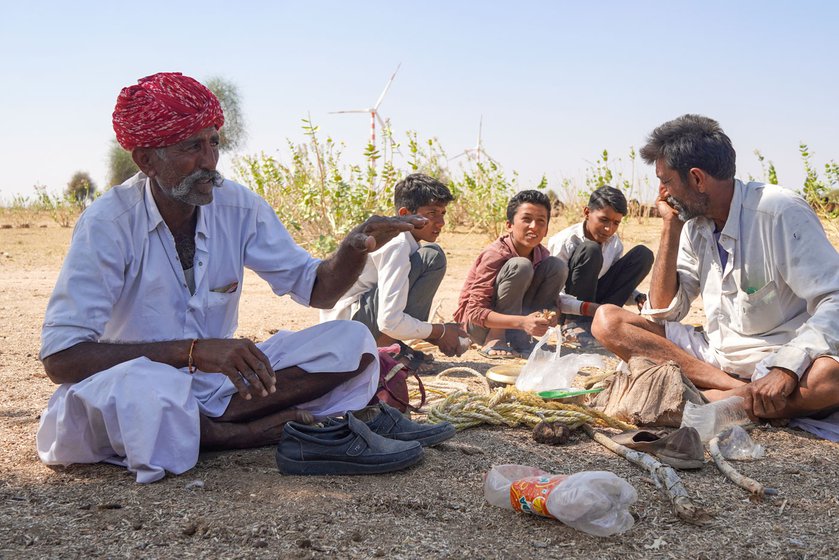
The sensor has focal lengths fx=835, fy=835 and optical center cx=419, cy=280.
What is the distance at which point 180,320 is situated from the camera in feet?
10.5

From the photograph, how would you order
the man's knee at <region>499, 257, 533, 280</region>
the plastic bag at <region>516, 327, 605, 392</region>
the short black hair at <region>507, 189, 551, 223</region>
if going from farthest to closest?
the short black hair at <region>507, 189, 551, 223</region> < the man's knee at <region>499, 257, 533, 280</region> < the plastic bag at <region>516, 327, 605, 392</region>

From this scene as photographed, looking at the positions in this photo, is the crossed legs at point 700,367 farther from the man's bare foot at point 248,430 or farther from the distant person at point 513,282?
the man's bare foot at point 248,430

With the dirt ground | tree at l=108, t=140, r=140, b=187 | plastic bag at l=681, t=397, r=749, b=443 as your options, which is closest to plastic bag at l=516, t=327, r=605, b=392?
the dirt ground

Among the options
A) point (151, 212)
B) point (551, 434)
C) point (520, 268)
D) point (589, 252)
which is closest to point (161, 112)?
point (151, 212)

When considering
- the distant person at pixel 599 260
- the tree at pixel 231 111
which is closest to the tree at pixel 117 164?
the tree at pixel 231 111

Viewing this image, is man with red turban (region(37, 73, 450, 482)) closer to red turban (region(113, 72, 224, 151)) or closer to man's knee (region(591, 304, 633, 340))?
red turban (region(113, 72, 224, 151))

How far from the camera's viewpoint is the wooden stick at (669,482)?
245 centimetres

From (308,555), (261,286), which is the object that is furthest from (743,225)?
Result: (261,286)

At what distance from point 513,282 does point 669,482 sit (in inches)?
110

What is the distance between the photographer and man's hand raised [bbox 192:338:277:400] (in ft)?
9.14

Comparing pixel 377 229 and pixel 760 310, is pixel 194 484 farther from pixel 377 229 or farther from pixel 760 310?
pixel 760 310

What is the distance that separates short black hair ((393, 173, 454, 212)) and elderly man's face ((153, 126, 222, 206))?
74.6 inches

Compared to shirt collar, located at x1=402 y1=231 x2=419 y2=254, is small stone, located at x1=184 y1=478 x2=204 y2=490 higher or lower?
lower

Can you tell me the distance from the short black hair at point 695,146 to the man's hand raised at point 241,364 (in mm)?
2118
